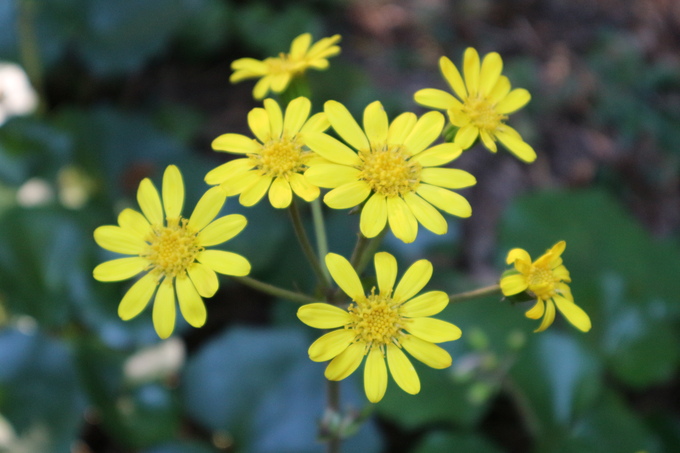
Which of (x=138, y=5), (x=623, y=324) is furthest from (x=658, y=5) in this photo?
(x=138, y=5)

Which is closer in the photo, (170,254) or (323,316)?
(323,316)

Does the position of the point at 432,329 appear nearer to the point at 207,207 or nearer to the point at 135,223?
the point at 207,207

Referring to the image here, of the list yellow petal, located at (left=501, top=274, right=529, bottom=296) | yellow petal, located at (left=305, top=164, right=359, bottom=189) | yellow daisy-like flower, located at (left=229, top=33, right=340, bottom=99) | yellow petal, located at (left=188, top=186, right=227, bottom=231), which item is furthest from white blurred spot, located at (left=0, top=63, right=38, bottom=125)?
yellow petal, located at (left=501, top=274, right=529, bottom=296)

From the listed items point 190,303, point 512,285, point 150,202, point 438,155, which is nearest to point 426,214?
point 438,155

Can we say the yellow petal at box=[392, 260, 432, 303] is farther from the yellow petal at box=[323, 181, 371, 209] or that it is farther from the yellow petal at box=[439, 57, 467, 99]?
the yellow petal at box=[439, 57, 467, 99]

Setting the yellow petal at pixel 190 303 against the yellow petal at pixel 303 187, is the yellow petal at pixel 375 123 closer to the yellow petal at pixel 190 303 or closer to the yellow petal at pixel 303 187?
the yellow petal at pixel 303 187

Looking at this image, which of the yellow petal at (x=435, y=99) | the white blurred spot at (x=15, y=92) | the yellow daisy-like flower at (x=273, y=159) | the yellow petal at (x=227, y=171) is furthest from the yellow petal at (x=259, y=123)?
the white blurred spot at (x=15, y=92)
